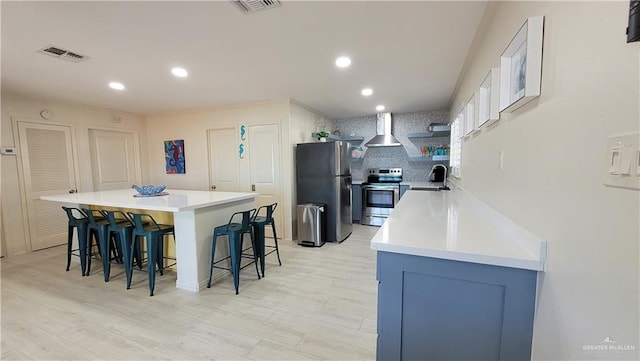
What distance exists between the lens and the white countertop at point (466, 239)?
1.00 meters

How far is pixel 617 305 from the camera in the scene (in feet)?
1.94

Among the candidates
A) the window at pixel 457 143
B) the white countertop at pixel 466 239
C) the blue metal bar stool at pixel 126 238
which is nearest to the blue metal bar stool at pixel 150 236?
the blue metal bar stool at pixel 126 238

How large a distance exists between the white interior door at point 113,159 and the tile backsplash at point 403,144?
474 cm

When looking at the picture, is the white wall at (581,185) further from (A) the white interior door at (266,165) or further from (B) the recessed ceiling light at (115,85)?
(B) the recessed ceiling light at (115,85)

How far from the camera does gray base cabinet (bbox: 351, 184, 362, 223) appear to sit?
5418 mm

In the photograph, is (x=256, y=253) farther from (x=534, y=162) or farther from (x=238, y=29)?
(x=534, y=162)

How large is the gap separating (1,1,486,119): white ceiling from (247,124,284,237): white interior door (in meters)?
0.74

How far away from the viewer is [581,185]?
729 millimetres

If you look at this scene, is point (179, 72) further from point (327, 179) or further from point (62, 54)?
point (327, 179)

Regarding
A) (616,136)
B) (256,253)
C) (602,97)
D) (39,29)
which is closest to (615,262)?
(616,136)

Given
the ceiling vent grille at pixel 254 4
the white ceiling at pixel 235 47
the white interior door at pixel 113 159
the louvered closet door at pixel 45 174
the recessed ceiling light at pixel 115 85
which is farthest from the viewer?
the white interior door at pixel 113 159

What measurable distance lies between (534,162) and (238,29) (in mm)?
2149

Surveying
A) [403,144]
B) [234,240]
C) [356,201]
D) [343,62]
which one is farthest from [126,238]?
[403,144]

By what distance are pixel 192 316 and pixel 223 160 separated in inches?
128
